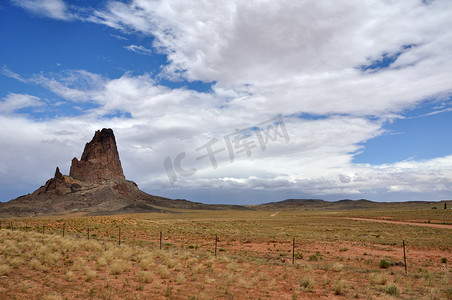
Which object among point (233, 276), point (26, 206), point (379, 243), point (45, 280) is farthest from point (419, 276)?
point (26, 206)

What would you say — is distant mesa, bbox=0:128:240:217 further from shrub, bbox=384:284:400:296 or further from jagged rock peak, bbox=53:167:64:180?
shrub, bbox=384:284:400:296

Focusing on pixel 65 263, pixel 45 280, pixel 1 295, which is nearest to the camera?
pixel 1 295

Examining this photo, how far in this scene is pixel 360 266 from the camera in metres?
19.3

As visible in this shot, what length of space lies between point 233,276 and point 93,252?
9.67m

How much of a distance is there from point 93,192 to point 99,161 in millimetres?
26680

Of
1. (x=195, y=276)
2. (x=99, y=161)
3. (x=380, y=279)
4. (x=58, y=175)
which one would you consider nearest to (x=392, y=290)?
(x=380, y=279)

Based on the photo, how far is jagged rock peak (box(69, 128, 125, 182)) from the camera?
15475cm

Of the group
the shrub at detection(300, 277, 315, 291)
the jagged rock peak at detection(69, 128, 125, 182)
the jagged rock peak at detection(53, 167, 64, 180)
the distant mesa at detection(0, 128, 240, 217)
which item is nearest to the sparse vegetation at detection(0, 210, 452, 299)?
the shrub at detection(300, 277, 315, 291)

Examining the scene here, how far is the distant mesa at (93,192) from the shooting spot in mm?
117812

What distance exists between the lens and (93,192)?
5428 inches

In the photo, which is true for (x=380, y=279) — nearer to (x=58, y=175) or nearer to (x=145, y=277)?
(x=145, y=277)

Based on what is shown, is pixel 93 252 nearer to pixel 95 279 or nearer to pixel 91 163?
pixel 95 279

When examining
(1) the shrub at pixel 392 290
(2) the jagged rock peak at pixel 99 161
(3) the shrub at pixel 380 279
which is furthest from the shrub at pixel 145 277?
(2) the jagged rock peak at pixel 99 161

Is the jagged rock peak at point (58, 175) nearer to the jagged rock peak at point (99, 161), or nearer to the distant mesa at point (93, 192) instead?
the distant mesa at point (93, 192)
